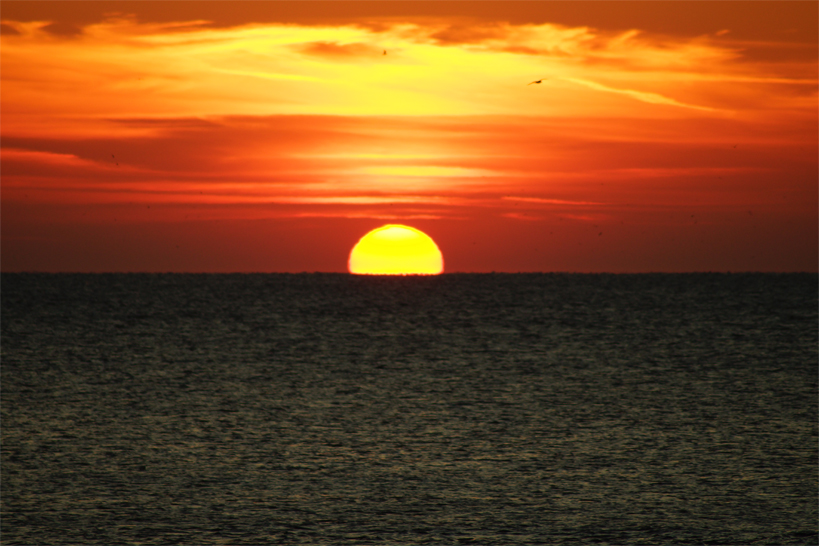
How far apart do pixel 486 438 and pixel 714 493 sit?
4512mm

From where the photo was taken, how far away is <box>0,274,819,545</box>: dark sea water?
34.0 ft

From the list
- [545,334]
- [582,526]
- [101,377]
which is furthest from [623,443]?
[545,334]

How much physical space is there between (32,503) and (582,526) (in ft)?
21.9

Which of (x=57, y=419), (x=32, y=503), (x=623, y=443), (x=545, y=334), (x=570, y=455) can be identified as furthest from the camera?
(x=545, y=334)

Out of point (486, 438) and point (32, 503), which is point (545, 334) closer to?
point (486, 438)

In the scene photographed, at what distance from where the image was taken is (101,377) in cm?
2270

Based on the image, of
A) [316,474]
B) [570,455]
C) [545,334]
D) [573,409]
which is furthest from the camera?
[545,334]

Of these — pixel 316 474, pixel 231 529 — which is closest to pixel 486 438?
pixel 316 474

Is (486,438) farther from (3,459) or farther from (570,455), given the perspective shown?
(3,459)

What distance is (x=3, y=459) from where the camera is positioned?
43.7 feet

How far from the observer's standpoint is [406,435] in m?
15.6

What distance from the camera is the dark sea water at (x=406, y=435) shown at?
10.4m

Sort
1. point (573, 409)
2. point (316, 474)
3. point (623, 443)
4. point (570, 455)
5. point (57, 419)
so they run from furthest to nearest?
point (573, 409) < point (57, 419) < point (623, 443) < point (570, 455) < point (316, 474)

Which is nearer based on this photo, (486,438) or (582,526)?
(582,526)
